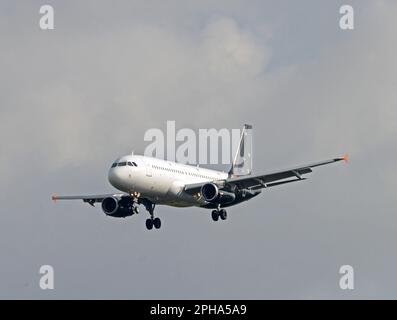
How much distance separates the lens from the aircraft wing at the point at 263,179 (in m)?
96.1

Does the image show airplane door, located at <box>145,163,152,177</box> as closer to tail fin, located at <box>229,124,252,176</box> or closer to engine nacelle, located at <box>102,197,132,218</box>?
engine nacelle, located at <box>102,197,132,218</box>

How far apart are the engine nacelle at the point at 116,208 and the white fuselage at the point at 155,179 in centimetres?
393

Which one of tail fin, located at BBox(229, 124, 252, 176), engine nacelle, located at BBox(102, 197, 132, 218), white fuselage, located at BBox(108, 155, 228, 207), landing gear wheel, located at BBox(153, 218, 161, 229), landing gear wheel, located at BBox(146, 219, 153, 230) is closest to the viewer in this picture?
white fuselage, located at BBox(108, 155, 228, 207)

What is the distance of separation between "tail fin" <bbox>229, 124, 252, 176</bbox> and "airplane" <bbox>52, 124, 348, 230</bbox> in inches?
268

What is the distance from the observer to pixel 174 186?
95.5 m

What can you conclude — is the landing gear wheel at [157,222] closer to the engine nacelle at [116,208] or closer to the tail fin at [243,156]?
the engine nacelle at [116,208]

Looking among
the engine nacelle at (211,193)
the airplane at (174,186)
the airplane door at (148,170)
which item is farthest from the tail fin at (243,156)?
the airplane door at (148,170)

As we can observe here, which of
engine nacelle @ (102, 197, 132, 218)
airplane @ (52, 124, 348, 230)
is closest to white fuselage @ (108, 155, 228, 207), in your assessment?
airplane @ (52, 124, 348, 230)

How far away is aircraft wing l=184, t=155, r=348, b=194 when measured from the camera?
96.1 metres

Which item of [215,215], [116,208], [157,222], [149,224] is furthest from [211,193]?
[116,208]
